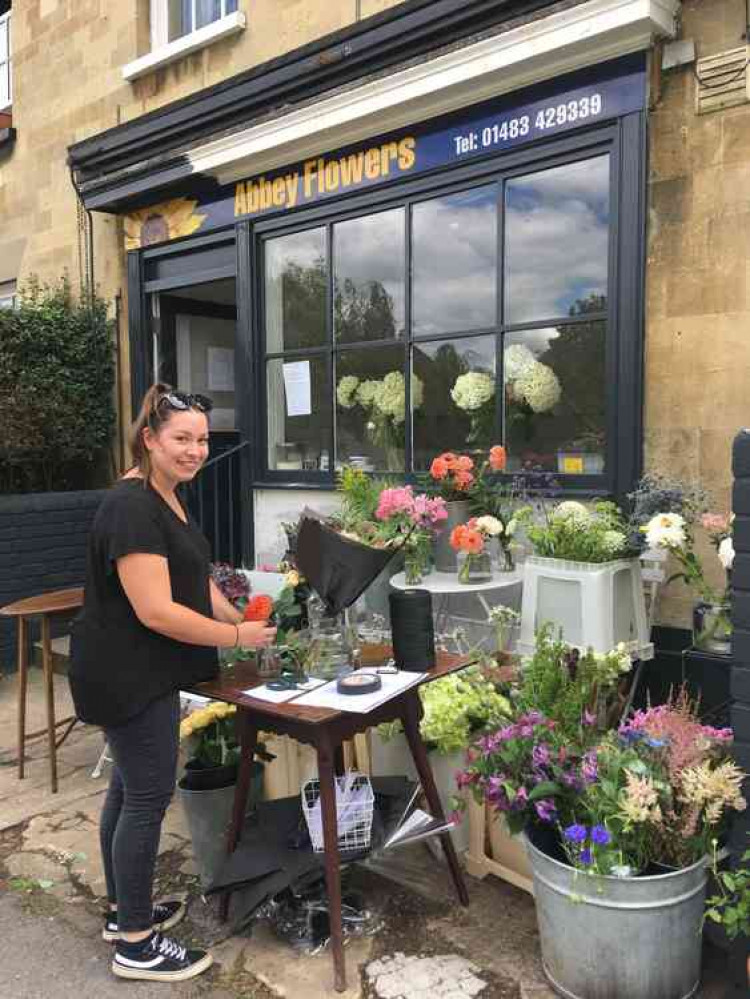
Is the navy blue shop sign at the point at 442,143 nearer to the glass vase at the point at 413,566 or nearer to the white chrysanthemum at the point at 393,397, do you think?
the white chrysanthemum at the point at 393,397

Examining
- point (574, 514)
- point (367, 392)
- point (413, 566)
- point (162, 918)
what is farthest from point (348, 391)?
point (162, 918)

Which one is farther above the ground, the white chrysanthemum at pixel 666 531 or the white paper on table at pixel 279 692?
the white chrysanthemum at pixel 666 531

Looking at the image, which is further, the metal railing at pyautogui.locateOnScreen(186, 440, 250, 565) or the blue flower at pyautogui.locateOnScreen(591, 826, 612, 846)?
the metal railing at pyautogui.locateOnScreen(186, 440, 250, 565)

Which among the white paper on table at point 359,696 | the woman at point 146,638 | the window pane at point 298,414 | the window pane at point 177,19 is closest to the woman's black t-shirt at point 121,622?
the woman at point 146,638

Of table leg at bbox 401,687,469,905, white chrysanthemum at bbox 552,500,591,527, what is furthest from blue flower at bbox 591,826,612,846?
white chrysanthemum at bbox 552,500,591,527

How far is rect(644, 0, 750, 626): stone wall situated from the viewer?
12.2 feet

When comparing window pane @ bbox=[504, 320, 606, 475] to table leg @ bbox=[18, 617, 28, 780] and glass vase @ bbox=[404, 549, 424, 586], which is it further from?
table leg @ bbox=[18, 617, 28, 780]

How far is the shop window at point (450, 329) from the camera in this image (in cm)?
434

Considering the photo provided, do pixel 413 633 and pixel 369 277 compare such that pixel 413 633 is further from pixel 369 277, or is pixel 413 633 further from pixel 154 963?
pixel 369 277

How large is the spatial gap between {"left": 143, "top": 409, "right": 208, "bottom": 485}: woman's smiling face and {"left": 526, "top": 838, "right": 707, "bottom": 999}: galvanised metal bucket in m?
1.56

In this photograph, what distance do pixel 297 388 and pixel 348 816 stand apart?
361cm

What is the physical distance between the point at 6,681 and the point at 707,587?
4.95 m

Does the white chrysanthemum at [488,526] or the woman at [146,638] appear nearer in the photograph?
the woman at [146,638]

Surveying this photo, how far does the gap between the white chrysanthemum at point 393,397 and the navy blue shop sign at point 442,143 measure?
3.92 ft
